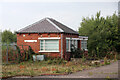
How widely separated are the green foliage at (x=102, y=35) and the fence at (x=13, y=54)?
29.5ft

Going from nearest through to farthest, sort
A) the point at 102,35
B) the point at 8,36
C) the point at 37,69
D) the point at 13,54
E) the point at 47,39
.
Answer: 1. the point at 37,69
2. the point at 13,54
3. the point at 47,39
4. the point at 102,35
5. the point at 8,36

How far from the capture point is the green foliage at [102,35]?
29.5m

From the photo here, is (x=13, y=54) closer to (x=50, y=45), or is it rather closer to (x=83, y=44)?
(x=50, y=45)

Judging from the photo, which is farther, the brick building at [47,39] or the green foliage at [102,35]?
the green foliage at [102,35]

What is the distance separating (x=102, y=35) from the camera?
30.5m

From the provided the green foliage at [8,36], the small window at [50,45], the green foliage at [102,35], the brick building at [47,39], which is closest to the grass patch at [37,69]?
the brick building at [47,39]

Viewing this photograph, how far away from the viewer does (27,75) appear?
13.1 meters

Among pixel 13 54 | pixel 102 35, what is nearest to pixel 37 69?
pixel 13 54

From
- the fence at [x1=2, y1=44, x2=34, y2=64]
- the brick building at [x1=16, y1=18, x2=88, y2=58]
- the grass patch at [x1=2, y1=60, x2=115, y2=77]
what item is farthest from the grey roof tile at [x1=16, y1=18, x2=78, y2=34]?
the grass patch at [x1=2, y1=60, x2=115, y2=77]

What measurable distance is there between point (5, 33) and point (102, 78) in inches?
1665

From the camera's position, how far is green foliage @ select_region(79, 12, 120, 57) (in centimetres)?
2945

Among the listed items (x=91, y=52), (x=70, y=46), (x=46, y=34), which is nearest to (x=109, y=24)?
(x=91, y=52)

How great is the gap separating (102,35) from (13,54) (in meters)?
13.3

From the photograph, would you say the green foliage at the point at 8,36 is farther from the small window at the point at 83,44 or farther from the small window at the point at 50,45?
the small window at the point at 50,45
